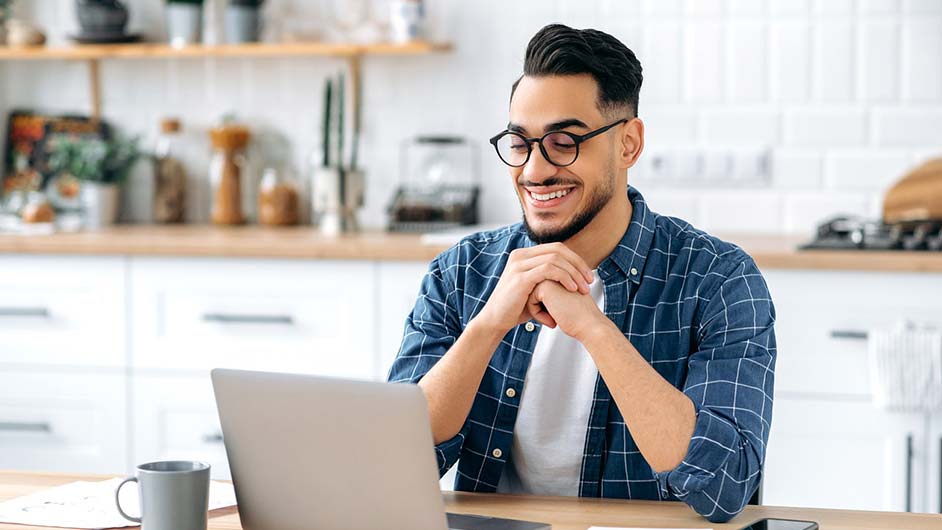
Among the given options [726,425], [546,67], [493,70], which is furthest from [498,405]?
[493,70]

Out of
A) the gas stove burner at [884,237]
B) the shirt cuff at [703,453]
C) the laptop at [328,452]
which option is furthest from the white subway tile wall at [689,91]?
the laptop at [328,452]

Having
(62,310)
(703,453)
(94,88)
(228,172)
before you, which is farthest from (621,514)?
(94,88)

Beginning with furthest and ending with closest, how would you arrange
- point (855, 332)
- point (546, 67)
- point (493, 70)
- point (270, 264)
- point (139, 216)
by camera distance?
point (139, 216)
point (493, 70)
point (270, 264)
point (855, 332)
point (546, 67)

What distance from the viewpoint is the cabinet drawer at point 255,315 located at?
3.25 metres

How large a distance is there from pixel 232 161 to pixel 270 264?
729mm

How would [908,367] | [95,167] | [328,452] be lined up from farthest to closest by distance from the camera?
1. [95,167]
2. [908,367]
3. [328,452]

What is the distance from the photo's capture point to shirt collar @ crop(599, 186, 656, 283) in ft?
6.08

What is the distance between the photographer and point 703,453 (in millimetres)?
1583

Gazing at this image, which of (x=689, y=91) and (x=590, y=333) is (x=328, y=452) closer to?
(x=590, y=333)

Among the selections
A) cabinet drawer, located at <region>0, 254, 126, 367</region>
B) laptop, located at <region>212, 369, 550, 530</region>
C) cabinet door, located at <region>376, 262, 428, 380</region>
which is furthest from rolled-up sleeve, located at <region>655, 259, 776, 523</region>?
cabinet drawer, located at <region>0, 254, 126, 367</region>

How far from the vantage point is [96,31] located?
3857 millimetres

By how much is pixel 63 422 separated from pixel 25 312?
1.00ft

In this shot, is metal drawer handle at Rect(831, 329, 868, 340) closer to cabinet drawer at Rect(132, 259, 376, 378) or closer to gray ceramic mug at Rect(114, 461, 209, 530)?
cabinet drawer at Rect(132, 259, 376, 378)

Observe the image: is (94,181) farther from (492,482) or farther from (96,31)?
(492,482)
